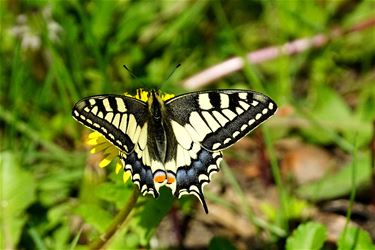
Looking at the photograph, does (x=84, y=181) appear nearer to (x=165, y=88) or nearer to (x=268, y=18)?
(x=165, y=88)

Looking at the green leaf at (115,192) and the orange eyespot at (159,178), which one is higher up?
the green leaf at (115,192)

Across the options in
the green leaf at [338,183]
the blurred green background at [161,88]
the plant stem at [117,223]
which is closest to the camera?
the plant stem at [117,223]

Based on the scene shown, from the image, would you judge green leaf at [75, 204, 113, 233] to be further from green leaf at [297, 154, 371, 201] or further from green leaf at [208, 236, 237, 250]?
green leaf at [297, 154, 371, 201]

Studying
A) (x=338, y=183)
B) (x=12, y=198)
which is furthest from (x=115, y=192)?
(x=338, y=183)

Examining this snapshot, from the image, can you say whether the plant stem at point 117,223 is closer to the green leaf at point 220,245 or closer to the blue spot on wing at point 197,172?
the blue spot on wing at point 197,172

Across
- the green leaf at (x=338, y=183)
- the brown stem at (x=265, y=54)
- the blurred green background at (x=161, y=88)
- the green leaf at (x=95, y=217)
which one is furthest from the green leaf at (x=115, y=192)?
the brown stem at (x=265, y=54)

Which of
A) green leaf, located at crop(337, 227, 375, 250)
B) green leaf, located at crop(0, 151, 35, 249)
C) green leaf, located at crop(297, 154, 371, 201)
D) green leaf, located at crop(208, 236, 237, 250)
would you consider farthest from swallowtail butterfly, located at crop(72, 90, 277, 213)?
green leaf, located at crop(297, 154, 371, 201)

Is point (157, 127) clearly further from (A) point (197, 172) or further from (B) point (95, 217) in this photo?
(B) point (95, 217)
